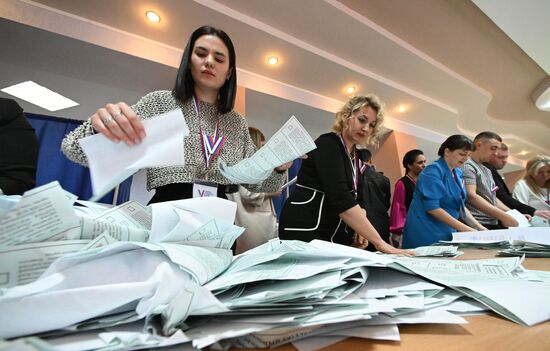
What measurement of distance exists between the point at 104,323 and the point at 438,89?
137 inches

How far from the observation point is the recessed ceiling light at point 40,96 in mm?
1896

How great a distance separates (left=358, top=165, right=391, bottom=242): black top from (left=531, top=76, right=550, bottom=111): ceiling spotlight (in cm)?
274

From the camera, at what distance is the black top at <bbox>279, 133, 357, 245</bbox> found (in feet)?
2.56

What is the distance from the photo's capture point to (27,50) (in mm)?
1601

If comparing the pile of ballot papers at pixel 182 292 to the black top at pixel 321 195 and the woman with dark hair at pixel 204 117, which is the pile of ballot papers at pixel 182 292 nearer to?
the woman with dark hair at pixel 204 117

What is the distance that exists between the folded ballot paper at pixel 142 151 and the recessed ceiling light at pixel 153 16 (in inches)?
69.9

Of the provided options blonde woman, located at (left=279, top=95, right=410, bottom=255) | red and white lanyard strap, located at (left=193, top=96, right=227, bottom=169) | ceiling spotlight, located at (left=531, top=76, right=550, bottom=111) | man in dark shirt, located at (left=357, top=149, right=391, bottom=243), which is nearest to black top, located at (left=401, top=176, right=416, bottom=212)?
man in dark shirt, located at (left=357, top=149, right=391, bottom=243)

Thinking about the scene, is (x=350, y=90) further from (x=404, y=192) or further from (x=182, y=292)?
(x=182, y=292)

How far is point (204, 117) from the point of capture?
0.66 m

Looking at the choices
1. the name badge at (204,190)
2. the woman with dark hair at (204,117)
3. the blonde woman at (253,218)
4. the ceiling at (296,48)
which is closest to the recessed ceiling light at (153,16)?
the ceiling at (296,48)

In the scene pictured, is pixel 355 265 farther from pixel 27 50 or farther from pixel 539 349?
pixel 27 50

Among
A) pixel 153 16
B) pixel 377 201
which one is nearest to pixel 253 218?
pixel 377 201

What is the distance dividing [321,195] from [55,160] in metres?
2.20

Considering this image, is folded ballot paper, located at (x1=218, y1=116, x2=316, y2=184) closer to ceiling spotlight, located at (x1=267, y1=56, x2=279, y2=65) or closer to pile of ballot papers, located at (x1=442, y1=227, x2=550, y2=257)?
pile of ballot papers, located at (x1=442, y1=227, x2=550, y2=257)
